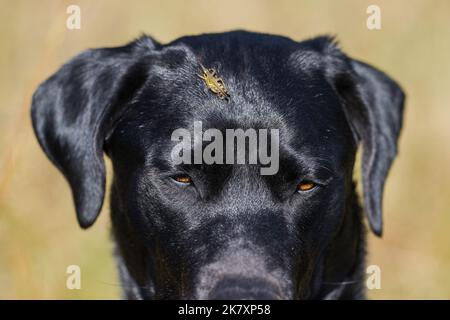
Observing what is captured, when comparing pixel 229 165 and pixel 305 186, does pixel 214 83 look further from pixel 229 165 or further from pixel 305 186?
pixel 305 186

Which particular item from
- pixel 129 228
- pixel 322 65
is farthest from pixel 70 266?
pixel 322 65

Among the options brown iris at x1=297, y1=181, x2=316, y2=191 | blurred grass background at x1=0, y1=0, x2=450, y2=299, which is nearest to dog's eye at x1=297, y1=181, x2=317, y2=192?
brown iris at x1=297, y1=181, x2=316, y2=191

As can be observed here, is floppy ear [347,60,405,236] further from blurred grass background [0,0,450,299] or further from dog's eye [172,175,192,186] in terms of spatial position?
blurred grass background [0,0,450,299]

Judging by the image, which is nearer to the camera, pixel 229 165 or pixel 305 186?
pixel 229 165

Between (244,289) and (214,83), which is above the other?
(214,83)

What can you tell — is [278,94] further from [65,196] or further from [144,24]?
[144,24]

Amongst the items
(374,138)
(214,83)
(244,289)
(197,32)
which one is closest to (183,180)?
(214,83)
